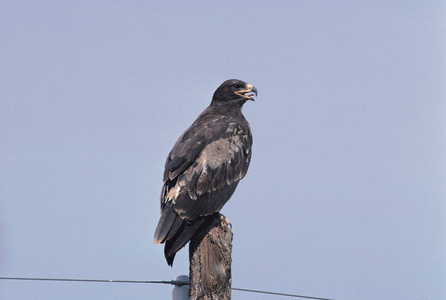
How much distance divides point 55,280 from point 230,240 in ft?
6.09

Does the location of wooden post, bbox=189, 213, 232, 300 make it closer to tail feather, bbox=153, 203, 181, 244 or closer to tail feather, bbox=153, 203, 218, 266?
tail feather, bbox=153, 203, 218, 266

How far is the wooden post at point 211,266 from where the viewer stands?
604 centimetres

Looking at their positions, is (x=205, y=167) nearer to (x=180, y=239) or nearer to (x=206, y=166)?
(x=206, y=166)

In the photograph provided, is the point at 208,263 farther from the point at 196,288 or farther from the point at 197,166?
the point at 197,166

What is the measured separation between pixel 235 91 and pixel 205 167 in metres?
1.73

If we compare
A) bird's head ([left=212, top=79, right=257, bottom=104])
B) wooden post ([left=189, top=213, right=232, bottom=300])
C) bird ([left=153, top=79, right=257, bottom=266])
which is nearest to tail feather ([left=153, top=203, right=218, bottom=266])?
bird ([left=153, top=79, right=257, bottom=266])

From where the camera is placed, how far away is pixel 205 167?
741cm

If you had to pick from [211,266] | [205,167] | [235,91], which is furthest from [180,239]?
[235,91]

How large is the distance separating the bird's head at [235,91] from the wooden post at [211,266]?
9.02 feet

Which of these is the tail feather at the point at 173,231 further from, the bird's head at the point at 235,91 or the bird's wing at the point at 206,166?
the bird's head at the point at 235,91

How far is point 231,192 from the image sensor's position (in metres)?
7.76

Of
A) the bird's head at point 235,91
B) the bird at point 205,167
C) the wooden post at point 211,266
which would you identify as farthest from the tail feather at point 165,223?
the bird's head at point 235,91

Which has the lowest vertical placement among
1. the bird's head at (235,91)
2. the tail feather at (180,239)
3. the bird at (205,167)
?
the tail feather at (180,239)

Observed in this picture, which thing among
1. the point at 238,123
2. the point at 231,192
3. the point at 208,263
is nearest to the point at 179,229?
the point at 208,263
